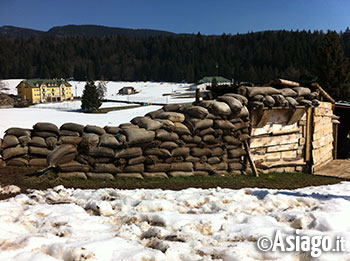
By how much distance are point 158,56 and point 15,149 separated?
15476cm

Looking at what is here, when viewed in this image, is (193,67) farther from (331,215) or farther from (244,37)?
(331,215)

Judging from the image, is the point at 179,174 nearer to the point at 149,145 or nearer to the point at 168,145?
the point at 168,145

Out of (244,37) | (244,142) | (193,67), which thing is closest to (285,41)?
(244,37)

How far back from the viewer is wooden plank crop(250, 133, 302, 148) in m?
8.12

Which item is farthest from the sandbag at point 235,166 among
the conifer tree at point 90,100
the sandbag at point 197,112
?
the conifer tree at point 90,100

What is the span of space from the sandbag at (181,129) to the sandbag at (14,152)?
3.27 meters

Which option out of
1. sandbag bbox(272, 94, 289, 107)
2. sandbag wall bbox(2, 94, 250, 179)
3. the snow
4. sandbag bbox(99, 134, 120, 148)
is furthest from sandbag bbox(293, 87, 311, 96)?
sandbag bbox(99, 134, 120, 148)

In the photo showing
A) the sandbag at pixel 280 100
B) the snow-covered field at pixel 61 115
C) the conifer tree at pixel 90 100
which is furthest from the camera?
the conifer tree at pixel 90 100

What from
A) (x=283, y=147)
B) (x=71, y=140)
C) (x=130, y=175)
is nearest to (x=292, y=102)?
(x=283, y=147)

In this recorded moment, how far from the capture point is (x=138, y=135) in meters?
6.38

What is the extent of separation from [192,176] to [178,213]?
2738 millimetres

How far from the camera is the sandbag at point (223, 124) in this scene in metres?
7.22

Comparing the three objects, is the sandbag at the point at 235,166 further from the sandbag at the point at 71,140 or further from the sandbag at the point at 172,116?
the sandbag at the point at 71,140

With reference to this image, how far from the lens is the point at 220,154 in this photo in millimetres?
7324
